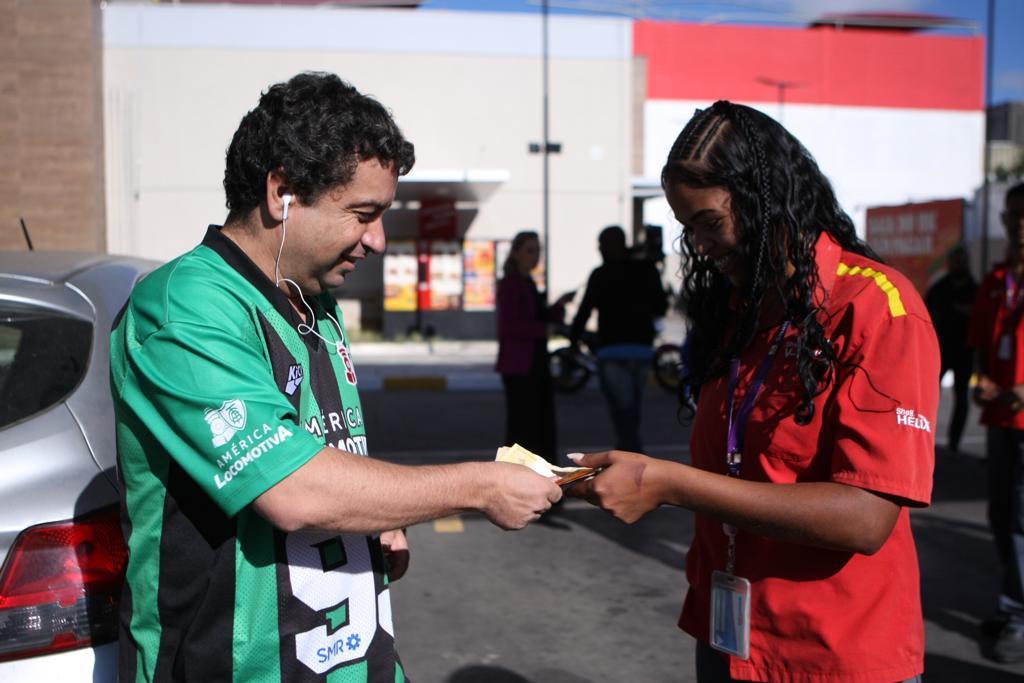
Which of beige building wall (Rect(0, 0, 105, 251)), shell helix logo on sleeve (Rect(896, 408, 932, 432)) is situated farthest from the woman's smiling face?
beige building wall (Rect(0, 0, 105, 251))

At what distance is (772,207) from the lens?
6.48 ft

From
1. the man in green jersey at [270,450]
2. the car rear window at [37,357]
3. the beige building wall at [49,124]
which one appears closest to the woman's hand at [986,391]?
the man in green jersey at [270,450]

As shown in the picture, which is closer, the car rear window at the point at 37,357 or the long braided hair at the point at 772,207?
the long braided hair at the point at 772,207

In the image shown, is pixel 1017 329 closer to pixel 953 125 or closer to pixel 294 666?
pixel 294 666

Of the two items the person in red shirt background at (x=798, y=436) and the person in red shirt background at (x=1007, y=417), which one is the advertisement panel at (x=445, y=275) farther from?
the person in red shirt background at (x=798, y=436)

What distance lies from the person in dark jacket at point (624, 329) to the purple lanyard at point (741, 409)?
4861 millimetres

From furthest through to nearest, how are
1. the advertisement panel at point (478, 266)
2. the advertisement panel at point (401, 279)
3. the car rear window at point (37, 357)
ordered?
the advertisement panel at point (478, 266) < the advertisement panel at point (401, 279) < the car rear window at point (37, 357)

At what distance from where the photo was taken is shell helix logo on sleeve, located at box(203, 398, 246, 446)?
160 centimetres

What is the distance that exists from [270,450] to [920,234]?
18.3 metres

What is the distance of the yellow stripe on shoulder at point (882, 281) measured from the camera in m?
1.87

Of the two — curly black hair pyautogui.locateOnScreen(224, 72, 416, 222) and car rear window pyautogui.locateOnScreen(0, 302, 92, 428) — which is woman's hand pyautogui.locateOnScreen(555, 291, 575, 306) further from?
curly black hair pyautogui.locateOnScreen(224, 72, 416, 222)

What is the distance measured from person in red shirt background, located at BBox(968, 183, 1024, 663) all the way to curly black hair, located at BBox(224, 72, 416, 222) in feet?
12.1

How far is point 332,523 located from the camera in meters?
1.67

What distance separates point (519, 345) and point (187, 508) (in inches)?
206
